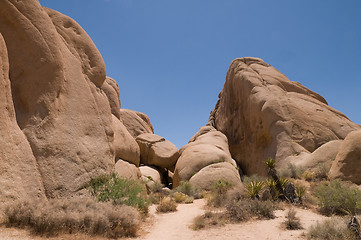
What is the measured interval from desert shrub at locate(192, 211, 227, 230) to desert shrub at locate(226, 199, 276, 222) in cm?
36

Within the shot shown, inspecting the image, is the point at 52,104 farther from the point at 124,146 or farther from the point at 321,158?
the point at 321,158

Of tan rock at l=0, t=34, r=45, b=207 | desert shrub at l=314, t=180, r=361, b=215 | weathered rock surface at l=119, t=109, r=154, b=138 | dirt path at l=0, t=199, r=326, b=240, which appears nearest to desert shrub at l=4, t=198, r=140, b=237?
dirt path at l=0, t=199, r=326, b=240

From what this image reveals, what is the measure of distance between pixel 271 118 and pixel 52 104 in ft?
65.1

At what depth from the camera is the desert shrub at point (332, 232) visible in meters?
5.93

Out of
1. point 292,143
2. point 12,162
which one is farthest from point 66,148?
point 292,143

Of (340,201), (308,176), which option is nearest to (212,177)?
(308,176)

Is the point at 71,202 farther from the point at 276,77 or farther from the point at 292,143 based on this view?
the point at 276,77

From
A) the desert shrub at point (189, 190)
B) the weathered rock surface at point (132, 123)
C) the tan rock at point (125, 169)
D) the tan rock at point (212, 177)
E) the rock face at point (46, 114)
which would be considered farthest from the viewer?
the weathered rock surface at point (132, 123)

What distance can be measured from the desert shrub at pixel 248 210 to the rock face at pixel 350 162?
20.2 feet

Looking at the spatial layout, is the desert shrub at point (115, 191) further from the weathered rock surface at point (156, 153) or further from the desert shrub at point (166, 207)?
the weathered rock surface at point (156, 153)

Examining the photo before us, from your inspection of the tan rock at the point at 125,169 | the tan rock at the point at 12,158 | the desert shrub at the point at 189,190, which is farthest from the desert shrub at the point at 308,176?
the tan rock at the point at 12,158

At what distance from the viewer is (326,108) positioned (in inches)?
1025

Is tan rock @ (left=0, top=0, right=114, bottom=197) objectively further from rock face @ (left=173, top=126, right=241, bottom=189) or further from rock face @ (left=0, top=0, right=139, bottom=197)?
rock face @ (left=173, top=126, right=241, bottom=189)

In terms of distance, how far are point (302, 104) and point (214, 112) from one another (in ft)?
49.7
